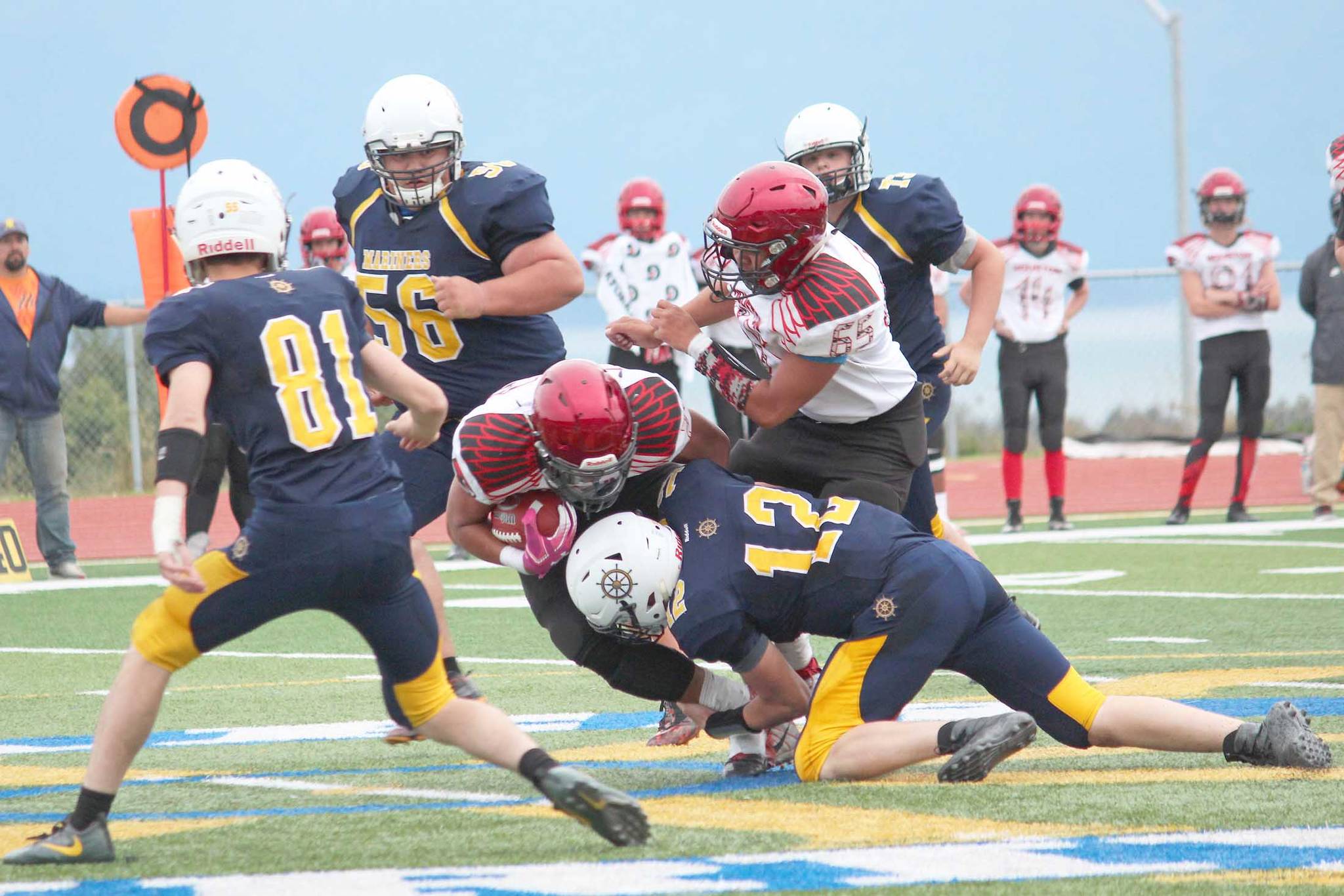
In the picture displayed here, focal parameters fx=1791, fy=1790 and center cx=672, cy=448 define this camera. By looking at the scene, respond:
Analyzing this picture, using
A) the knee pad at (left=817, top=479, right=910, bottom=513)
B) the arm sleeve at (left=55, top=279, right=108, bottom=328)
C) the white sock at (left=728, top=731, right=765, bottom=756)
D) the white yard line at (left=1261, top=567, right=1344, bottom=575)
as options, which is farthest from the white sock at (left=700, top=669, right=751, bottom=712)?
the arm sleeve at (left=55, top=279, right=108, bottom=328)

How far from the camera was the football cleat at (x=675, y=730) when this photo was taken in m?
4.73

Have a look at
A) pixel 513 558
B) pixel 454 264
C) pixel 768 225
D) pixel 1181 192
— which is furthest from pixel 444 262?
pixel 1181 192

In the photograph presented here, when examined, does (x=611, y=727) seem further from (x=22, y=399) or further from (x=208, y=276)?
(x=22, y=399)

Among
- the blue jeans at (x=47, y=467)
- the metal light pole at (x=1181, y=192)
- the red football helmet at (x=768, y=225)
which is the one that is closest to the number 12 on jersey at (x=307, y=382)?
the red football helmet at (x=768, y=225)

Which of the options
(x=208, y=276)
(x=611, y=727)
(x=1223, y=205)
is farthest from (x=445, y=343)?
(x=1223, y=205)

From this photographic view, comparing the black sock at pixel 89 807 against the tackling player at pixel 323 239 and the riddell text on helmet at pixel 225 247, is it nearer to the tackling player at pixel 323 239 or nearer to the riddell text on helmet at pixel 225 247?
the riddell text on helmet at pixel 225 247

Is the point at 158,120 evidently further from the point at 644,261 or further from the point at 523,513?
the point at 523,513

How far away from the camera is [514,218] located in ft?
17.5

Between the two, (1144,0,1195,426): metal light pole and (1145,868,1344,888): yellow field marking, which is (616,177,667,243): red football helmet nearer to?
(1144,0,1195,426): metal light pole

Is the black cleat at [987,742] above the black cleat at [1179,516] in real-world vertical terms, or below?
above

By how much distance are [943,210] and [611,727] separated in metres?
1.93

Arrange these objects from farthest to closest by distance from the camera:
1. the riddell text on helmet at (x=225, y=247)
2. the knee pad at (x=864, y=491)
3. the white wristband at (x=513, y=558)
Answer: the knee pad at (x=864, y=491), the white wristband at (x=513, y=558), the riddell text on helmet at (x=225, y=247)

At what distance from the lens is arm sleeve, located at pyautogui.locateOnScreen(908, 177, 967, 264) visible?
220 inches

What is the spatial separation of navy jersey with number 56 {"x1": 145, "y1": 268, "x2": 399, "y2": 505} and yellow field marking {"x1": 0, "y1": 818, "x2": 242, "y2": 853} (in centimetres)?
68
